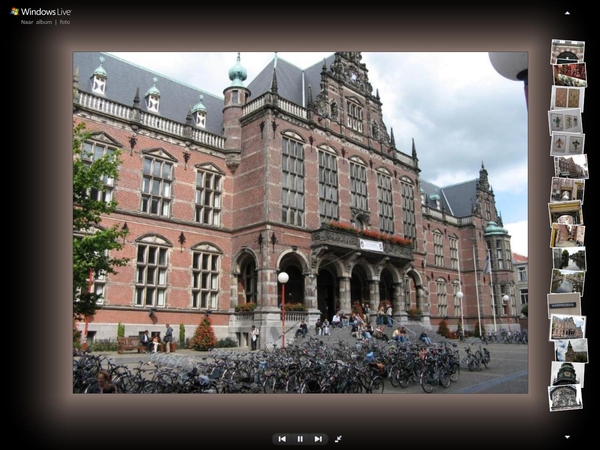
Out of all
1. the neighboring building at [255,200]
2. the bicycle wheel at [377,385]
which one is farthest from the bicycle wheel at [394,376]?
the neighboring building at [255,200]

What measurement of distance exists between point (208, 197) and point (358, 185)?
8.00 m

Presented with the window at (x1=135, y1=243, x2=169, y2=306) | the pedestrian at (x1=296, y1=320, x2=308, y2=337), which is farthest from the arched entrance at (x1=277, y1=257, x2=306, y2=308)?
the window at (x1=135, y1=243, x2=169, y2=306)

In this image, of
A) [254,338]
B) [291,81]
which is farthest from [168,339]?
[291,81]

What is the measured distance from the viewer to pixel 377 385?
6.52m

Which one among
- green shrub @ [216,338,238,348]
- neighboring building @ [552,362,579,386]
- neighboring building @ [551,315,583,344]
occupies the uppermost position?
neighboring building @ [551,315,583,344]

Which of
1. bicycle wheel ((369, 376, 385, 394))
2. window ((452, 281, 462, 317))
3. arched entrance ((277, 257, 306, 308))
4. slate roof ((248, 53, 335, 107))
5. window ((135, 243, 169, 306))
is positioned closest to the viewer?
bicycle wheel ((369, 376, 385, 394))

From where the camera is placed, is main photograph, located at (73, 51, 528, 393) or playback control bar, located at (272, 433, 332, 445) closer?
playback control bar, located at (272, 433, 332, 445)

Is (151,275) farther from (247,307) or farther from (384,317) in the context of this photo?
(384,317)

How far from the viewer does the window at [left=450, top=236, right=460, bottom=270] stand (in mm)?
29406

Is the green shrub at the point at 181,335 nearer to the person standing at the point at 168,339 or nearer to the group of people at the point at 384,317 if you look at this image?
the person standing at the point at 168,339

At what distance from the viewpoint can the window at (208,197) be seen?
65.2 feet

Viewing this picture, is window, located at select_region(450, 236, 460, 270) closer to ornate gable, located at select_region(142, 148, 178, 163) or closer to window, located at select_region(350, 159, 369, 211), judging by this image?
window, located at select_region(350, 159, 369, 211)

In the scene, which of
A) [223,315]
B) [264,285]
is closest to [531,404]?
[264,285]

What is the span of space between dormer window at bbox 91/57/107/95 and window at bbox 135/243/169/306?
657 cm
